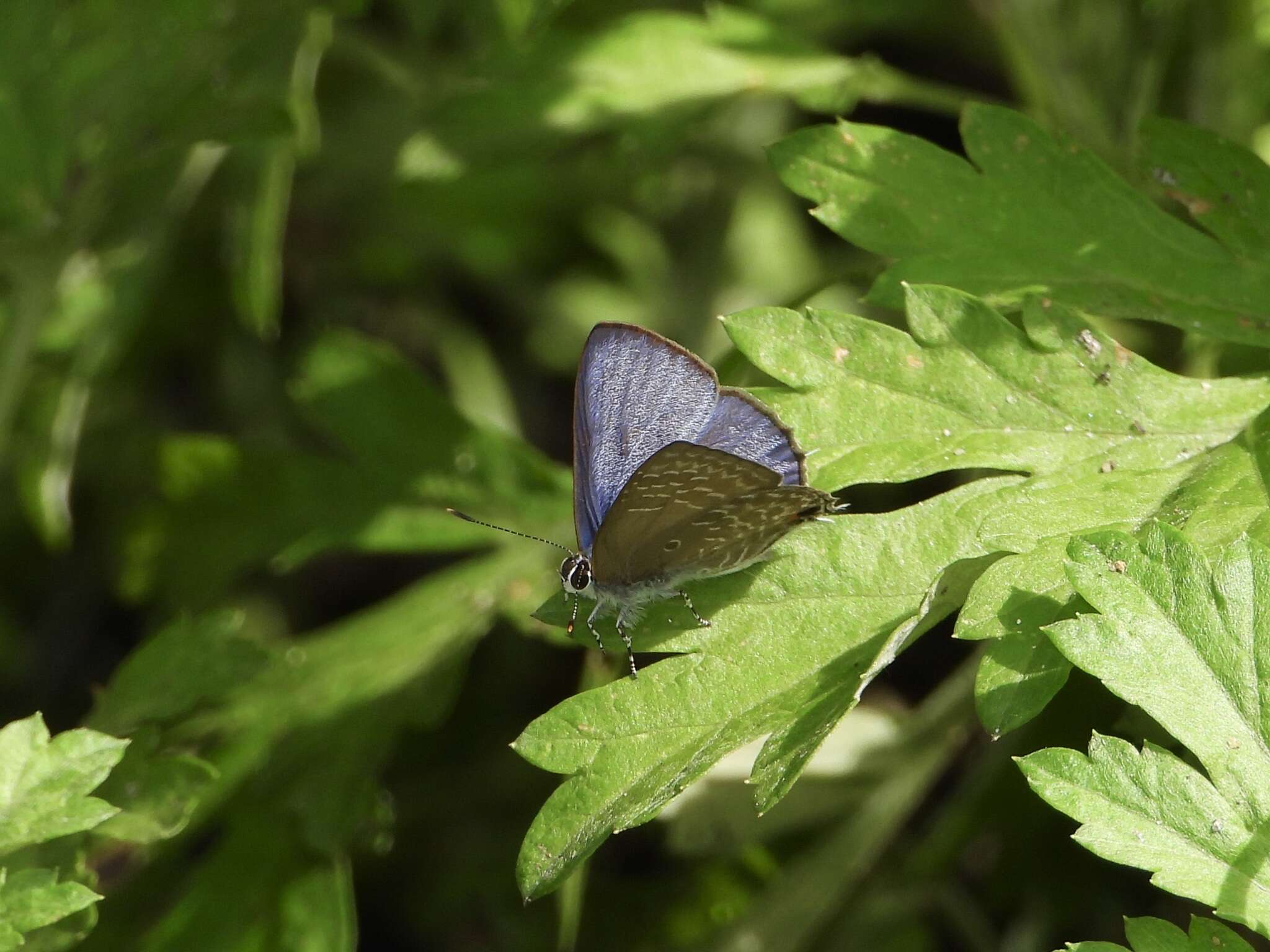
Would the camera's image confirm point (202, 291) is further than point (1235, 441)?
Yes

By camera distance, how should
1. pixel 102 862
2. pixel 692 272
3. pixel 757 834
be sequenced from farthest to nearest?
pixel 692 272 → pixel 757 834 → pixel 102 862

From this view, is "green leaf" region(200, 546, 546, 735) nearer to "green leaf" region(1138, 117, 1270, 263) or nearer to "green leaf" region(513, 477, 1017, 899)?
"green leaf" region(513, 477, 1017, 899)

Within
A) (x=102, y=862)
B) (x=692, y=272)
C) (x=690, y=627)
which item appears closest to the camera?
(x=690, y=627)

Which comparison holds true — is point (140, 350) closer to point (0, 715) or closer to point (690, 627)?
point (0, 715)

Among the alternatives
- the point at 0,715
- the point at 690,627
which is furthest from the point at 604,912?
the point at 0,715

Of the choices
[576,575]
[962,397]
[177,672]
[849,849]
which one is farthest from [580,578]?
[849,849]

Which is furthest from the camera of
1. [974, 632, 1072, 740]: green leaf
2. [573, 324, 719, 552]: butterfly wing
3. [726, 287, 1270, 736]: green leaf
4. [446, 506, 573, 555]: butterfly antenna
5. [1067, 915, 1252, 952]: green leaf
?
[446, 506, 573, 555]: butterfly antenna

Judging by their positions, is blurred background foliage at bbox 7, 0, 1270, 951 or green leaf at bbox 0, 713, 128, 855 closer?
green leaf at bbox 0, 713, 128, 855

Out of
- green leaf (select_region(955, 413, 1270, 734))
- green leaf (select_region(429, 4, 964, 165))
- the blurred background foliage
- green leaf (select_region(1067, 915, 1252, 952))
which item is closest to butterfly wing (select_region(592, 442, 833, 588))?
green leaf (select_region(955, 413, 1270, 734))

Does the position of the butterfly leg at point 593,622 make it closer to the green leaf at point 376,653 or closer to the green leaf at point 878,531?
the green leaf at point 878,531
